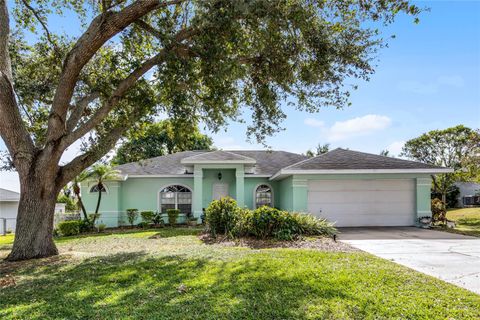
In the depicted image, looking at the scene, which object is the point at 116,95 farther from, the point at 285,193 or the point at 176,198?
the point at 176,198

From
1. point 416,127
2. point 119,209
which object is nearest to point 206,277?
point 119,209

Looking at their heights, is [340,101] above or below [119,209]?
above

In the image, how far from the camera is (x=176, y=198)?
66.1ft

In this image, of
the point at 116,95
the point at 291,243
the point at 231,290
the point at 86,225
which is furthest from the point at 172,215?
the point at 231,290

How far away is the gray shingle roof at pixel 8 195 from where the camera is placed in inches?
1060

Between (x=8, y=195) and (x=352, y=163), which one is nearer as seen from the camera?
(x=352, y=163)

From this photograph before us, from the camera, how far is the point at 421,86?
12984 millimetres

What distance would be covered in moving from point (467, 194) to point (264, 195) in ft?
83.2

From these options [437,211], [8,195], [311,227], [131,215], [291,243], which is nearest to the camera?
[291,243]

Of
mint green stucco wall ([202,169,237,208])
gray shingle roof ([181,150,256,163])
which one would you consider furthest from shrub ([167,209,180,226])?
gray shingle roof ([181,150,256,163])

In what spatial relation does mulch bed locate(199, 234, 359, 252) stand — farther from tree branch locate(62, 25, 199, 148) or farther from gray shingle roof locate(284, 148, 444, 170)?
tree branch locate(62, 25, 199, 148)

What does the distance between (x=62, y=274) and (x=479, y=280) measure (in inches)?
327

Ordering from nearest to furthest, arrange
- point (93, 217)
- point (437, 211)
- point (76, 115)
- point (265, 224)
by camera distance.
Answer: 1. point (76, 115)
2. point (265, 224)
3. point (437, 211)
4. point (93, 217)

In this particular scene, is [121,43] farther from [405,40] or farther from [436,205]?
[436,205]
